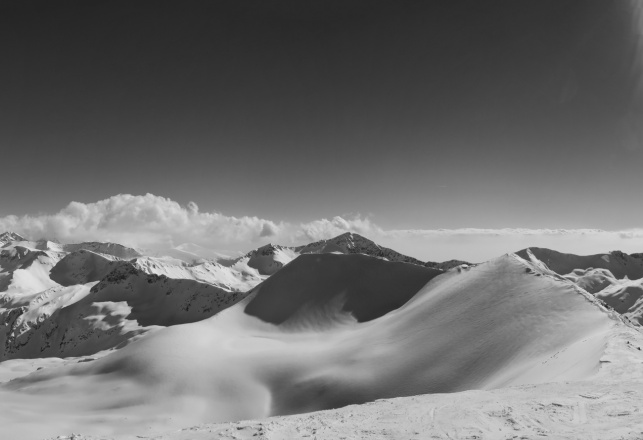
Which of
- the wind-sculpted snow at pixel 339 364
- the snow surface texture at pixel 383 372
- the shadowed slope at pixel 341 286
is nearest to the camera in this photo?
the snow surface texture at pixel 383 372

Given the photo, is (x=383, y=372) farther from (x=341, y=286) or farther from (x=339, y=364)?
(x=341, y=286)

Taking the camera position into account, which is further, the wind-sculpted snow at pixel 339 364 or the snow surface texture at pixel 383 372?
the wind-sculpted snow at pixel 339 364

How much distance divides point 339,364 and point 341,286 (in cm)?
4722

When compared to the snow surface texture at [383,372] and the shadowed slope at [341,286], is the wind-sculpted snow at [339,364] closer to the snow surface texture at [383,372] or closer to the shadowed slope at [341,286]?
the snow surface texture at [383,372]

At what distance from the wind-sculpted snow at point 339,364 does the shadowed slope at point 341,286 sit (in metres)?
15.8

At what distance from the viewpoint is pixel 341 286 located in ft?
359

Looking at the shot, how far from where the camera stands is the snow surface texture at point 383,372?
62.7 ft

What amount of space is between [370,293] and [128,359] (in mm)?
62352

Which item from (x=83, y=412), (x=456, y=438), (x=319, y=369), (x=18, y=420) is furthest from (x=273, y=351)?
(x=456, y=438)

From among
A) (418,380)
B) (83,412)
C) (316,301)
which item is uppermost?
(316,301)

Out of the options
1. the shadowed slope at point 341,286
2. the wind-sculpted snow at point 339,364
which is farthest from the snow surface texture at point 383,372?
the shadowed slope at point 341,286

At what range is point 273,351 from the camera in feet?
247

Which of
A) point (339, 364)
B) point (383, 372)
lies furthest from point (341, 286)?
point (383, 372)

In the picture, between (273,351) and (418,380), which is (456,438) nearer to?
(418,380)
